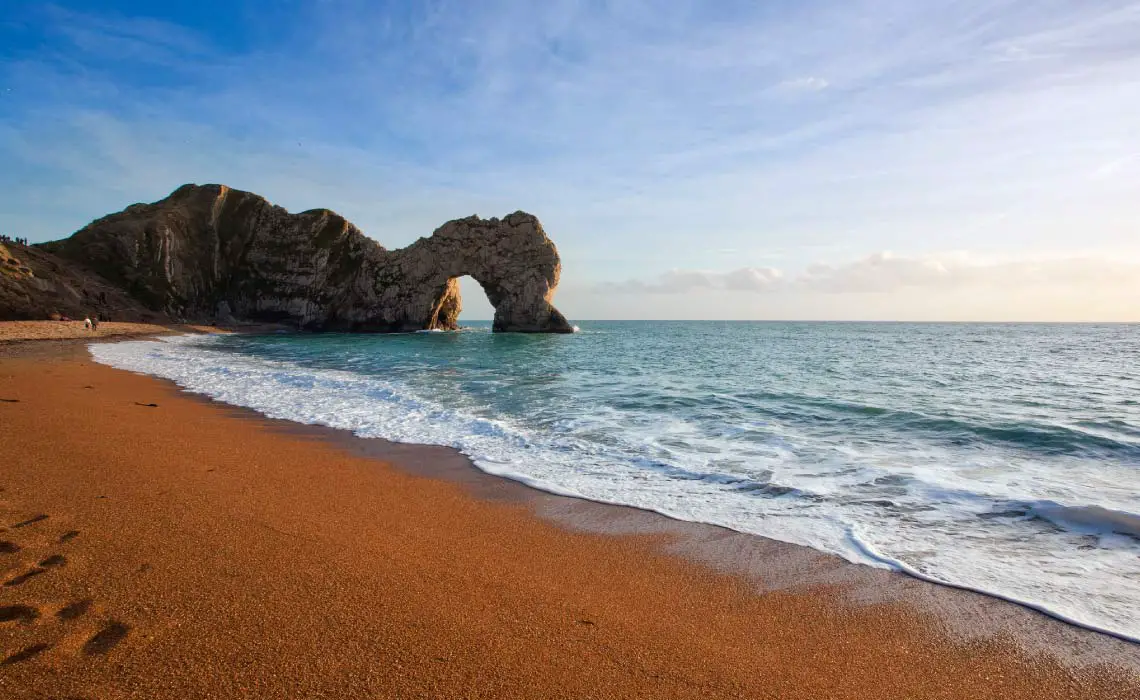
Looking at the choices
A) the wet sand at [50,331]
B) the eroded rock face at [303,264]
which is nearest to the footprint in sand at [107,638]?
the wet sand at [50,331]

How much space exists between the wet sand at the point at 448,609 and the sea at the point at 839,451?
0.75m

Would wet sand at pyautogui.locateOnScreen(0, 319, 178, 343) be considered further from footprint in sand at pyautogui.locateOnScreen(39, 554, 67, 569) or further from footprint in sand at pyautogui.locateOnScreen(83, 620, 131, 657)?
footprint in sand at pyautogui.locateOnScreen(83, 620, 131, 657)

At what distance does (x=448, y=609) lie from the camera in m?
3.41

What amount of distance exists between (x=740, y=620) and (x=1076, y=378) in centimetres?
2422

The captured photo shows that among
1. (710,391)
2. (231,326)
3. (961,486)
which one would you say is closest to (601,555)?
(961,486)

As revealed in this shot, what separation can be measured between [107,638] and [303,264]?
7592cm

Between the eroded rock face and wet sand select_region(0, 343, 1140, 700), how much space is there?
191 feet

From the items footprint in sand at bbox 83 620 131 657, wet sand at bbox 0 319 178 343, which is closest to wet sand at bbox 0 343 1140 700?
footprint in sand at bbox 83 620 131 657

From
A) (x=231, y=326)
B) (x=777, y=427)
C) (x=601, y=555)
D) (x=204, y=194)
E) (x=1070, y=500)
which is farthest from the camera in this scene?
(x=204, y=194)

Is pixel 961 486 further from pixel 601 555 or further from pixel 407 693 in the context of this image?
pixel 407 693

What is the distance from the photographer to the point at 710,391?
1578cm

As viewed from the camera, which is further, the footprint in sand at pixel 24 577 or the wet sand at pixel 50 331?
the wet sand at pixel 50 331

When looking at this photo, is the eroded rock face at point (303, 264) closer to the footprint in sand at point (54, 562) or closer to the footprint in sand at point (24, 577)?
the footprint in sand at point (54, 562)

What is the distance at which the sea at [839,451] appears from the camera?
16.0 ft
